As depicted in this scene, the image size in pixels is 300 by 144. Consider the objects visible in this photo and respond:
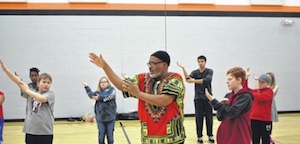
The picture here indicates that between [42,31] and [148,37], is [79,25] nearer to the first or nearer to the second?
[42,31]

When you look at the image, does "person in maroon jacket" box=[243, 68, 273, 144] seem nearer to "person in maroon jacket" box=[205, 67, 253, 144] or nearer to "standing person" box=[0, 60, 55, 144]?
"person in maroon jacket" box=[205, 67, 253, 144]

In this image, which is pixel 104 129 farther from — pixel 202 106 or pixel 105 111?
pixel 202 106

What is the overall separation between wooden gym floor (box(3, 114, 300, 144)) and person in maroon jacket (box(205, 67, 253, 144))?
3930 mm

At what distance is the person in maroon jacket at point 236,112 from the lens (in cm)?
408

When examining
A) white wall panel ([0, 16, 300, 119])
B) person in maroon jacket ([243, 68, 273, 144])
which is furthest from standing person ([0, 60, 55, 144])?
white wall panel ([0, 16, 300, 119])

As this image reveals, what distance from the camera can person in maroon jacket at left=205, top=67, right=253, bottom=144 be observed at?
4.08m

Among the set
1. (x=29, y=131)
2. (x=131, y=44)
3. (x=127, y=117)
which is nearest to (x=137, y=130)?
(x=127, y=117)

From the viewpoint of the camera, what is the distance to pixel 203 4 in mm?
12516

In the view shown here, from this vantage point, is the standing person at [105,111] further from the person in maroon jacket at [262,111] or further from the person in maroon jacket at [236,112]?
the person in maroon jacket at [236,112]

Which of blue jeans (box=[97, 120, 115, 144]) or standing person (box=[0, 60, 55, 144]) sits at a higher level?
standing person (box=[0, 60, 55, 144])

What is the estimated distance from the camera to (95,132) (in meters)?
9.41

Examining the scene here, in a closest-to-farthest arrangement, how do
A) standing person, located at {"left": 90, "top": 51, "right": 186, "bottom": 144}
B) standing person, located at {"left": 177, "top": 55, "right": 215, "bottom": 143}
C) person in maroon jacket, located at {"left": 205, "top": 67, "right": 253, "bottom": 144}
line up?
standing person, located at {"left": 90, "top": 51, "right": 186, "bottom": 144} < person in maroon jacket, located at {"left": 205, "top": 67, "right": 253, "bottom": 144} < standing person, located at {"left": 177, "top": 55, "right": 215, "bottom": 143}

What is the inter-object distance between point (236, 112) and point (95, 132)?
232 inches

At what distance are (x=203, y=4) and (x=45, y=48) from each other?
527cm
